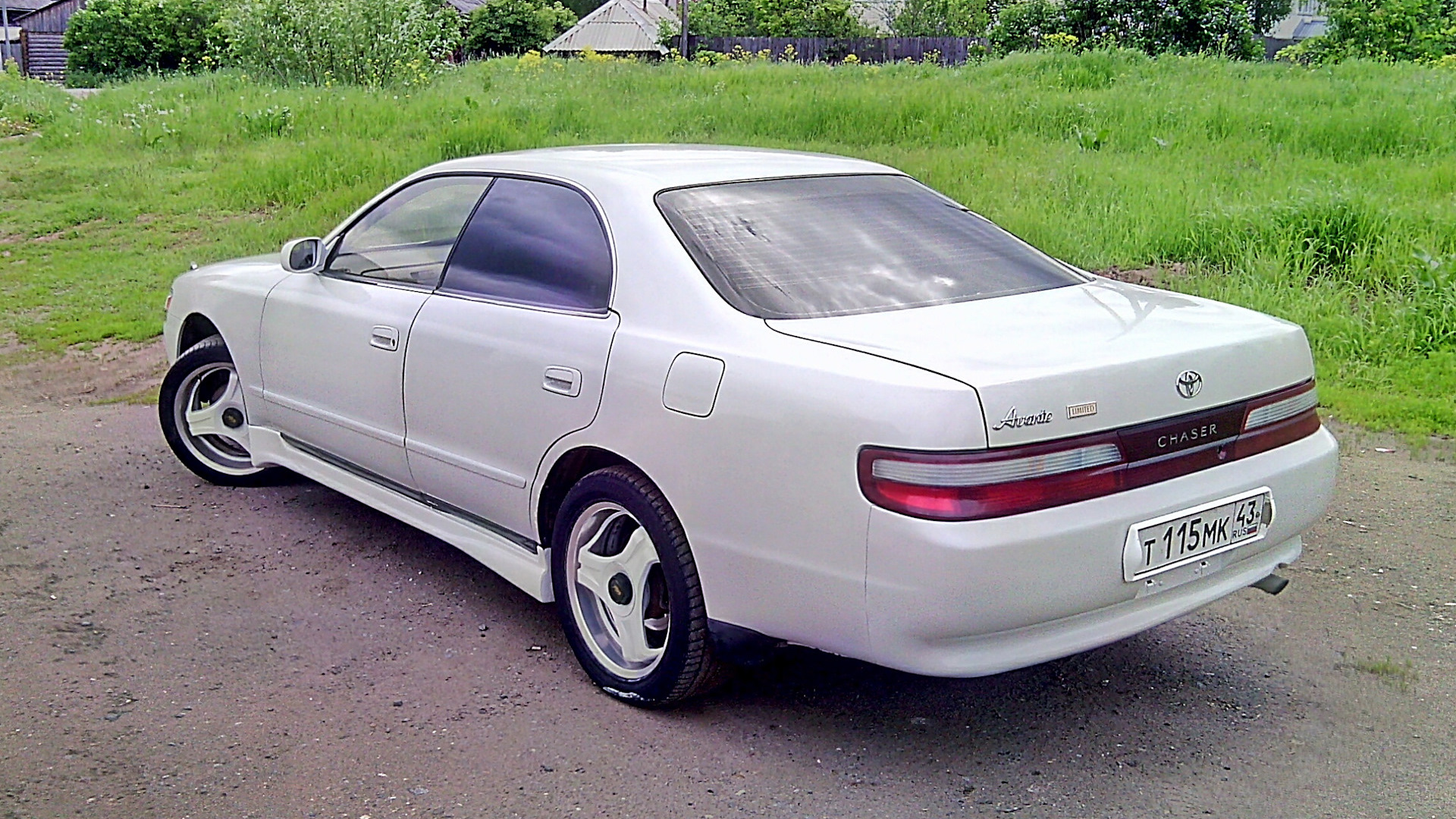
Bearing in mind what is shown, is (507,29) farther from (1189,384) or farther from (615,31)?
(1189,384)

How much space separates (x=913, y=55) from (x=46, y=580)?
29.4 m

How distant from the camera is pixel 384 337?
4551mm

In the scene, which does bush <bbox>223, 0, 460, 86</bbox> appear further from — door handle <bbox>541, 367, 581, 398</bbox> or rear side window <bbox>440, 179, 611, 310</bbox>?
door handle <bbox>541, 367, 581, 398</bbox>

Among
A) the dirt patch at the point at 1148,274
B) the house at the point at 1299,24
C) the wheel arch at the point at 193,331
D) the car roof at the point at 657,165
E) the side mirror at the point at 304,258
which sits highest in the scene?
the house at the point at 1299,24

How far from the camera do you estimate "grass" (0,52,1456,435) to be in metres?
8.34

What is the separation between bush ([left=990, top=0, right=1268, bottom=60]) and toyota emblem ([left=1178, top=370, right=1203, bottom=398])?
757 inches

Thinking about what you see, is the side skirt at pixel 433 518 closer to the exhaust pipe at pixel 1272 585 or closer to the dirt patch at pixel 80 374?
the exhaust pipe at pixel 1272 585

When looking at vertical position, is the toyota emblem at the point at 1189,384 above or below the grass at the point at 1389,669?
above

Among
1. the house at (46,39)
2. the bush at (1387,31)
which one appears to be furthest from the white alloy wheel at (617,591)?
the house at (46,39)

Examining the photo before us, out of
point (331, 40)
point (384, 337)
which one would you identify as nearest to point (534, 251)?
point (384, 337)

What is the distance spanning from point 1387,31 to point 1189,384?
20521 mm

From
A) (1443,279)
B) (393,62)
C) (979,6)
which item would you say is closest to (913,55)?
Answer: (979,6)

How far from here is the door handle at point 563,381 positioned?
375 cm

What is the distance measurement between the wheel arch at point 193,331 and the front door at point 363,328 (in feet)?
2.54
